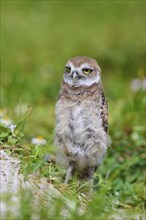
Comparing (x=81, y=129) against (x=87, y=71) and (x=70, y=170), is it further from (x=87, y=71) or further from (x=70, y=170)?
(x=87, y=71)

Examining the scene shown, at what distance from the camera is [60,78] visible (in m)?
11.1

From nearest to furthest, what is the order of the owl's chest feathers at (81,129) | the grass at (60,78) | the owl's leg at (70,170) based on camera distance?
the grass at (60,78) < the owl's chest feathers at (81,129) < the owl's leg at (70,170)

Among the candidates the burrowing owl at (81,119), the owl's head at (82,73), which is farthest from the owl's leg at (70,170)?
the owl's head at (82,73)

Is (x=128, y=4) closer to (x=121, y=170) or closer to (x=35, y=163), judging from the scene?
(x=121, y=170)

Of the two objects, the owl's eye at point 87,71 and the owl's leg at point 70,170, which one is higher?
the owl's eye at point 87,71

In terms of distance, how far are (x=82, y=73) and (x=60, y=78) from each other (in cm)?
508

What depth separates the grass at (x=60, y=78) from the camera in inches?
213

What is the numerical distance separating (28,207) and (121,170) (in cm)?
289

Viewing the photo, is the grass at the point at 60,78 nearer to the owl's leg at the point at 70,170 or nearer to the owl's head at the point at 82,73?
the owl's leg at the point at 70,170

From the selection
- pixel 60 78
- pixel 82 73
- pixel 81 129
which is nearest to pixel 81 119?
pixel 81 129

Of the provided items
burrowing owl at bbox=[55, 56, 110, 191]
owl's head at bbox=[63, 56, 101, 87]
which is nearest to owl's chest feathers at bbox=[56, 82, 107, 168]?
burrowing owl at bbox=[55, 56, 110, 191]

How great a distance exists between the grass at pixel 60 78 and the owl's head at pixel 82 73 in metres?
0.42

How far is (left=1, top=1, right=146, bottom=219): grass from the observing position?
541 centimetres

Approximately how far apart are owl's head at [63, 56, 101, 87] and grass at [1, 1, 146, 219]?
0.42 metres
